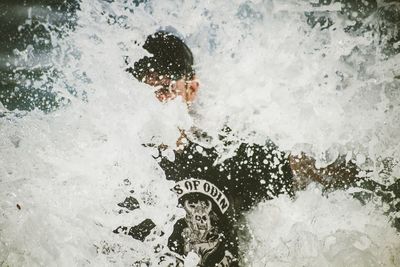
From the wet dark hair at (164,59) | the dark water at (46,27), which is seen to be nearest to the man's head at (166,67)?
the wet dark hair at (164,59)

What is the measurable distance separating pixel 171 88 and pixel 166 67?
0.15 metres

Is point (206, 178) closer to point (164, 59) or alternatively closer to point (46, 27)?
point (164, 59)

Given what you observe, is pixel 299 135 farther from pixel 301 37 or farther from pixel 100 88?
pixel 100 88

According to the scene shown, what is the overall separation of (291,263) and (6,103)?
2.30 m

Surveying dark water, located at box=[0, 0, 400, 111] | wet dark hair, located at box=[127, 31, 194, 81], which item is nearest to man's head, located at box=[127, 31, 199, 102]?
wet dark hair, located at box=[127, 31, 194, 81]

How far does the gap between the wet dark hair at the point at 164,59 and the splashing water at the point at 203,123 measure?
0.06 m

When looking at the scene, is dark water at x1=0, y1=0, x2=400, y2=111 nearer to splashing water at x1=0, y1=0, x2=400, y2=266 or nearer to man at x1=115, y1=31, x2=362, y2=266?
splashing water at x1=0, y1=0, x2=400, y2=266

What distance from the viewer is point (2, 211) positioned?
2.16m

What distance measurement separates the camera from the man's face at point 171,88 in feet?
7.27

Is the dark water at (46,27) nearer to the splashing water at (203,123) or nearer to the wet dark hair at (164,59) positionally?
the splashing water at (203,123)

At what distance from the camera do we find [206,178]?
2055 millimetres

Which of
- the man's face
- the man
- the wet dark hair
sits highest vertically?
the wet dark hair

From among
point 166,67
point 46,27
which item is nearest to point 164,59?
point 166,67

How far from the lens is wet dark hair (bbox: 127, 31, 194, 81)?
7.21 ft
